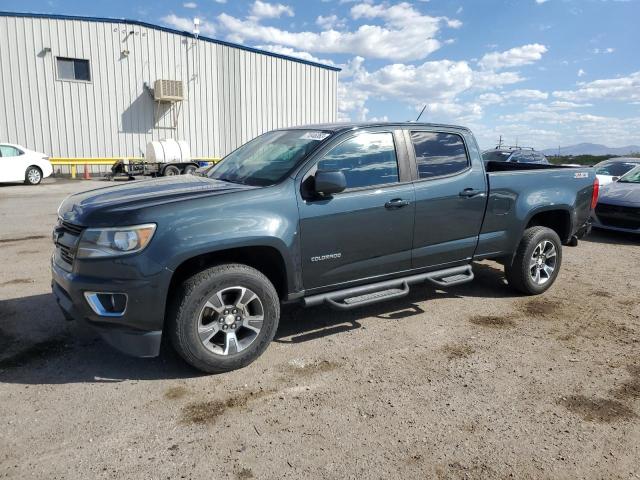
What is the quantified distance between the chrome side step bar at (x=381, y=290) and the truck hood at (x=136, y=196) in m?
1.12

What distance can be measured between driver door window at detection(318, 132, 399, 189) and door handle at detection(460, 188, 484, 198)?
795mm

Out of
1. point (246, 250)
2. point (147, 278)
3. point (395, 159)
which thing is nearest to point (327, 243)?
point (246, 250)

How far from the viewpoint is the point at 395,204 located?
167 inches

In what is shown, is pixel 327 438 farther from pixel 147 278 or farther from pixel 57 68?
pixel 57 68

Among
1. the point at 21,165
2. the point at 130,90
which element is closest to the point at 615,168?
the point at 21,165

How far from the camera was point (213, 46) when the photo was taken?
947 inches

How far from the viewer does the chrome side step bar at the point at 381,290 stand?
3.99m

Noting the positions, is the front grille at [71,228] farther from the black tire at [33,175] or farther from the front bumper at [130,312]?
the black tire at [33,175]

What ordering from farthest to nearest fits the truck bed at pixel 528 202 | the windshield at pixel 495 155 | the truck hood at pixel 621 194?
1. the windshield at pixel 495 155
2. the truck hood at pixel 621 194
3. the truck bed at pixel 528 202

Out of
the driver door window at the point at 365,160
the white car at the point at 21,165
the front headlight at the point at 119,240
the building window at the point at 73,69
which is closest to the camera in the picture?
the front headlight at the point at 119,240

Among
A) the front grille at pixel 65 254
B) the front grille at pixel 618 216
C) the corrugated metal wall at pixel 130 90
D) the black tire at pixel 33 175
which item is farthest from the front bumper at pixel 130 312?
the corrugated metal wall at pixel 130 90

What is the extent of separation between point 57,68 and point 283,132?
20470mm

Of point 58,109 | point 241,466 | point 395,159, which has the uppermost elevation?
point 58,109

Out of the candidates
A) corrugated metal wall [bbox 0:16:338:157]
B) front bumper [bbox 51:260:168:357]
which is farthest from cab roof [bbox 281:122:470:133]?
corrugated metal wall [bbox 0:16:338:157]
